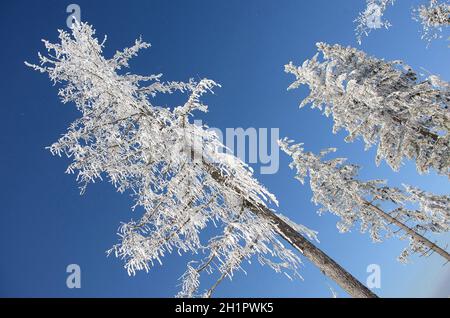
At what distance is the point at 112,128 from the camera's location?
28.1ft

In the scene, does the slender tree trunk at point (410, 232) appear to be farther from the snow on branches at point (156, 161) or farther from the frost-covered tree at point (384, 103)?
the snow on branches at point (156, 161)

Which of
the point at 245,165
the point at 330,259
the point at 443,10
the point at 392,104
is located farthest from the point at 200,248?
the point at 443,10

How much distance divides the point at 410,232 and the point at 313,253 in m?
10.3

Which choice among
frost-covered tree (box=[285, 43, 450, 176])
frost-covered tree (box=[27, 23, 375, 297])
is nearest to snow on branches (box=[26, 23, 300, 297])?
frost-covered tree (box=[27, 23, 375, 297])

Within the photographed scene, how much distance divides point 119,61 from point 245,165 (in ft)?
13.1

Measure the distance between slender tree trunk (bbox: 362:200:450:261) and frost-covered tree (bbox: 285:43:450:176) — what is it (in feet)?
7.25

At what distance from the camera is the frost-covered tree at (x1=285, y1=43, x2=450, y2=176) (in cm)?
1316

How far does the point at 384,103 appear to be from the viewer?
13766 millimetres

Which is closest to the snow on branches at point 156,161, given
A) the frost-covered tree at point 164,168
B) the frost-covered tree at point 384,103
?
the frost-covered tree at point 164,168

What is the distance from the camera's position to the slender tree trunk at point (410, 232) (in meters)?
15.6

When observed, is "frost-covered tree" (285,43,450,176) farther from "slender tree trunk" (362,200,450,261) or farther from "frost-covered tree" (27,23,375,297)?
"frost-covered tree" (27,23,375,297)

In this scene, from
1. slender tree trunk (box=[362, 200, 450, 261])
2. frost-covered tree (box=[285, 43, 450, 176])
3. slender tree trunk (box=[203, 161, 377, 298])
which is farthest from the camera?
slender tree trunk (box=[362, 200, 450, 261])

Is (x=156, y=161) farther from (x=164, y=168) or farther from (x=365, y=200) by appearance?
(x=365, y=200)

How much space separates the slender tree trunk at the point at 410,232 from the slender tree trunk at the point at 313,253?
31.3 feet
